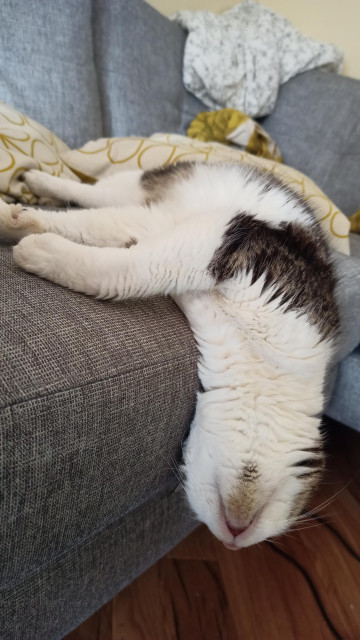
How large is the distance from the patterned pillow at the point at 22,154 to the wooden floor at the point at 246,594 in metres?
1.27

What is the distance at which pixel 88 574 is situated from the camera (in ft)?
2.90

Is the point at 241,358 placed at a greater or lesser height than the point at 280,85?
lesser

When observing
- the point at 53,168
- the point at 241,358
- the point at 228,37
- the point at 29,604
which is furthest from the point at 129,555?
the point at 228,37

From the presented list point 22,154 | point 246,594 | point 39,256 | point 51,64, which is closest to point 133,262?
point 39,256

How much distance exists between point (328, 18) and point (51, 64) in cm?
213

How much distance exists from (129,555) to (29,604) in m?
0.28

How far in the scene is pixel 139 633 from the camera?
1066 millimetres

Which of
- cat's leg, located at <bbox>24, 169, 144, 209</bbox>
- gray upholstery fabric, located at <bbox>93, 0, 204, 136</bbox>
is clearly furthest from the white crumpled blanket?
cat's leg, located at <bbox>24, 169, 144, 209</bbox>

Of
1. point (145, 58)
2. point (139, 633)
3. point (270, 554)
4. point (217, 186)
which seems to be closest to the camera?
point (139, 633)

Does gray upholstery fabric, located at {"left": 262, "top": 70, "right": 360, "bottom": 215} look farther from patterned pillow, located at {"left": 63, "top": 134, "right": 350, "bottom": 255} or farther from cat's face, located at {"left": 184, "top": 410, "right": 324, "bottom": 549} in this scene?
cat's face, located at {"left": 184, "top": 410, "right": 324, "bottom": 549}

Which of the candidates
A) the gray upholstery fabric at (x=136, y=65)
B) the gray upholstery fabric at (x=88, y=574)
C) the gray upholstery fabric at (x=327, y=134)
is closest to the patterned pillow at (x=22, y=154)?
the gray upholstery fabric at (x=136, y=65)

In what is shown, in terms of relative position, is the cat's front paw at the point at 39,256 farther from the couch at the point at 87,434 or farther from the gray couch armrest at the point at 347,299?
the gray couch armrest at the point at 347,299

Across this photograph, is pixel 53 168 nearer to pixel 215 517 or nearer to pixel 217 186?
pixel 217 186

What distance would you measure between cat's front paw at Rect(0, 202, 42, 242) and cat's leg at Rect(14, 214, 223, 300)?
165mm
